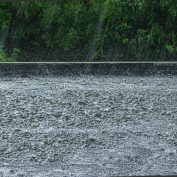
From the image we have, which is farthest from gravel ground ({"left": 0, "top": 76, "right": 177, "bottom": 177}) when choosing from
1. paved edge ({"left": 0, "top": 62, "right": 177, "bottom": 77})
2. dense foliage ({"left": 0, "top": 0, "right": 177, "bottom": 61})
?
dense foliage ({"left": 0, "top": 0, "right": 177, "bottom": 61})

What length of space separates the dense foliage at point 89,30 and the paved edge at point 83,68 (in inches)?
23.7

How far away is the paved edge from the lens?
46.2 inches

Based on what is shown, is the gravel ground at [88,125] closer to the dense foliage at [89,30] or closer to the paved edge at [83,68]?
the paved edge at [83,68]

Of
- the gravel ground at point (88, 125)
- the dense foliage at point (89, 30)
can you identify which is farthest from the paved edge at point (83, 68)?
the dense foliage at point (89, 30)

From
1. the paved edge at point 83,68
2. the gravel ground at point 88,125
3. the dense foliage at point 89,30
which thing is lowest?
the gravel ground at point 88,125

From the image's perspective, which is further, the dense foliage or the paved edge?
the dense foliage

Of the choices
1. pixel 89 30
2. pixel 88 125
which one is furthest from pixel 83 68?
pixel 89 30

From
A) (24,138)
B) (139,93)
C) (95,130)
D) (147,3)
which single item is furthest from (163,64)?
(147,3)

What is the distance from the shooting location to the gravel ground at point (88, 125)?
125 centimetres

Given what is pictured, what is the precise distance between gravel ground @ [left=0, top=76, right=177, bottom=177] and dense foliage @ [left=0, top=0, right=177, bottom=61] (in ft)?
1.78

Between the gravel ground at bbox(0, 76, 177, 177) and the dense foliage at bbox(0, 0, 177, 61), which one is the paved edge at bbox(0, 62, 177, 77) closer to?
the gravel ground at bbox(0, 76, 177, 177)

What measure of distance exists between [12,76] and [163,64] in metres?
0.40

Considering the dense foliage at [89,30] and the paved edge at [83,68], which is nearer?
the paved edge at [83,68]

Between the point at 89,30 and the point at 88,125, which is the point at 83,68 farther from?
the point at 89,30
